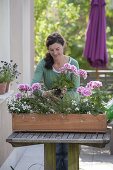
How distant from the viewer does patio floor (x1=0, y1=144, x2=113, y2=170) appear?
19.6ft

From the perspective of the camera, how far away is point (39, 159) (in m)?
6.31

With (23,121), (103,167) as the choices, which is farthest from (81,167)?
(23,121)

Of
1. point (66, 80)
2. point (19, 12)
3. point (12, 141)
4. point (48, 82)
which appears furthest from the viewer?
point (19, 12)

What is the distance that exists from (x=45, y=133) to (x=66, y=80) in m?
0.47

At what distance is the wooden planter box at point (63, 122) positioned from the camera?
3990 millimetres

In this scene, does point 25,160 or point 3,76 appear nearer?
point 3,76

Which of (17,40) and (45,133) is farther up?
(17,40)

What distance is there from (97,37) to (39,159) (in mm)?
3510

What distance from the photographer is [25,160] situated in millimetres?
6309

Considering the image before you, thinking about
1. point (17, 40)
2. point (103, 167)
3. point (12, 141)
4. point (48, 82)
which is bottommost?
point (103, 167)

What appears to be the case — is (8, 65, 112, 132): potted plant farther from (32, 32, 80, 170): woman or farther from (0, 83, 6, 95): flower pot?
(0, 83, 6, 95): flower pot

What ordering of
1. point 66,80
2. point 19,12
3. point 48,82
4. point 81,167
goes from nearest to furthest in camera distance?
A: point 66,80 < point 48,82 < point 81,167 < point 19,12

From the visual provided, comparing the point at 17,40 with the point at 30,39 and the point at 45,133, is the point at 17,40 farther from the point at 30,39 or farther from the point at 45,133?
the point at 45,133

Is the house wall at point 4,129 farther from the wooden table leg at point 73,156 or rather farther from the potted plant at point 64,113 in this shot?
the wooden table leg at point 73,156
